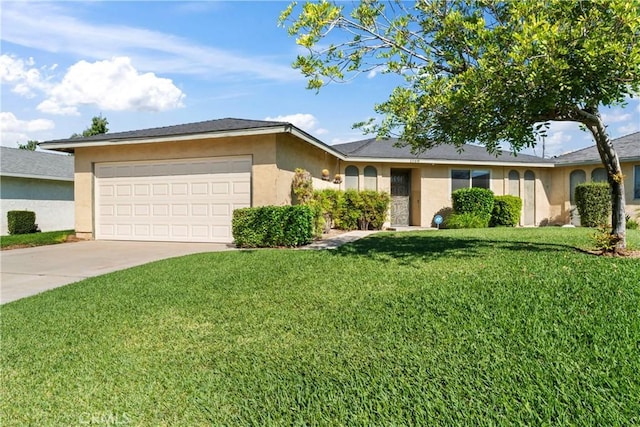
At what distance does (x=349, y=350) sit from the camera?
3215mm

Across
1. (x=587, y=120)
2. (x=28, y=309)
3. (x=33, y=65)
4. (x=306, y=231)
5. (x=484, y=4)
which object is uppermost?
(x=33, y=65)

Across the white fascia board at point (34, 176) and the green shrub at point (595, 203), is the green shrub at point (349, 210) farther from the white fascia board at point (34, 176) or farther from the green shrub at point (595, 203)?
the white fascia board at point (34, 176)

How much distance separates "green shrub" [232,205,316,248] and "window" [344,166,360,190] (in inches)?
262

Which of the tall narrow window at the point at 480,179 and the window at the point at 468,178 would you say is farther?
the tall narrow window at the point at 480,179

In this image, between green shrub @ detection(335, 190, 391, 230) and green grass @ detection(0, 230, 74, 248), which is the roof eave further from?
green grass @ detection(0, 230, 74, 248)

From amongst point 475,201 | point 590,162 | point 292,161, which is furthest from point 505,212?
point 292,161

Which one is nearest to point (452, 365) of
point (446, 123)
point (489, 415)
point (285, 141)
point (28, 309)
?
point (489, 415)

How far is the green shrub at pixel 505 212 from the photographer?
15773 mm

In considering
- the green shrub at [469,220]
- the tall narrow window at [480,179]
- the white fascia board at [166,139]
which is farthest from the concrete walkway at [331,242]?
the tall narrow window at [480,179]

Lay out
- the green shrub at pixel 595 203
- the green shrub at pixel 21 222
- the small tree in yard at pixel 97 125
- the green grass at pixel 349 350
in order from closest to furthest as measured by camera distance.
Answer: the green grass at pixel 349 350 < the green shrub at pixel 595 203 < the green shrub at pixel 21 222 < the small tree in yard at pixel 97 125

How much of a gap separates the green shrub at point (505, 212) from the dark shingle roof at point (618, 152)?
3523mm

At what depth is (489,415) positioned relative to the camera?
2.30 metres

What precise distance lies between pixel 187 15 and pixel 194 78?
355 centimetres

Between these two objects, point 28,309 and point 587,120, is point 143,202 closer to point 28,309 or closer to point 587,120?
point 28,309
